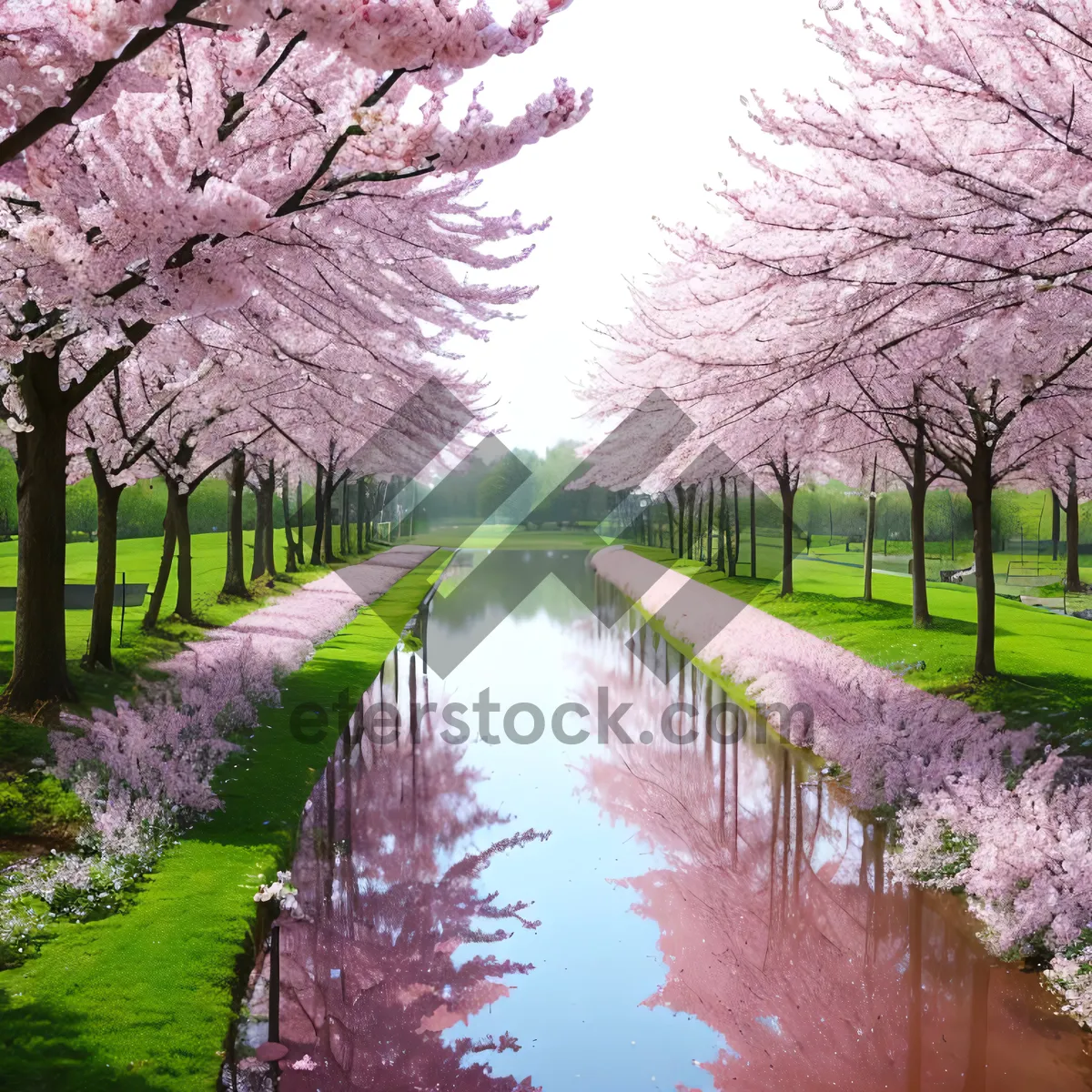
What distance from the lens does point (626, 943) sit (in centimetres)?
775

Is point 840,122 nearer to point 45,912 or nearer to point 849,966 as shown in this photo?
point 849,966

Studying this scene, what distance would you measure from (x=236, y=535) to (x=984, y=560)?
18797mm

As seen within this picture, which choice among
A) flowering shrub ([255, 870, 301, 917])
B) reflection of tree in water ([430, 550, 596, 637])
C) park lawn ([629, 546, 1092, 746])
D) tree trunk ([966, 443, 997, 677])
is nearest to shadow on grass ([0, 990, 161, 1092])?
flowering shrub ([255, 870, 301, 917])

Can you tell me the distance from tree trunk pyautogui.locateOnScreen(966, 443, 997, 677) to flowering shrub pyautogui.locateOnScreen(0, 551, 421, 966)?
1033cm

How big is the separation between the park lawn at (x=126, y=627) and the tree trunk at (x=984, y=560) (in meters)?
12.1

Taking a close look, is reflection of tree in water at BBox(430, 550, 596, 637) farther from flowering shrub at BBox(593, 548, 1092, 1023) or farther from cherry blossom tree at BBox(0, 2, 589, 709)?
cherry blossom tree at BBox(0, 2, 589, 709)

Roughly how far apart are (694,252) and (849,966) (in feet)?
19.0

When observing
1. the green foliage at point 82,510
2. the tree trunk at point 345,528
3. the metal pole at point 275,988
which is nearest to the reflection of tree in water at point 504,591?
the tree trunk at point 345,528

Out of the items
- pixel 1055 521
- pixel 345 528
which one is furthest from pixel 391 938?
pixel 1055 521

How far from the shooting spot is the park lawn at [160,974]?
523cm

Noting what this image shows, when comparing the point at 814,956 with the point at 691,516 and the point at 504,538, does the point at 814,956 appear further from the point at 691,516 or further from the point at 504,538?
the point at 504,538

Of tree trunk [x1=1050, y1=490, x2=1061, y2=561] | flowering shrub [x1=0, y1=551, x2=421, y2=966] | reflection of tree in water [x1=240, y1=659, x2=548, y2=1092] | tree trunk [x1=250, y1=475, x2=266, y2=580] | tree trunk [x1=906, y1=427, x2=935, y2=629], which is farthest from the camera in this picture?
tree trunk [x1=1050, y1=490, x2=1061, y2=561]

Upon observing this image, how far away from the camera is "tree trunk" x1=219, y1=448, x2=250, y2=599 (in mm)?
24594

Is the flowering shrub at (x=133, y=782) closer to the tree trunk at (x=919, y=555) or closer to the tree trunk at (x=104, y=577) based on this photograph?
the tree trunk at (x=104, y=577)
